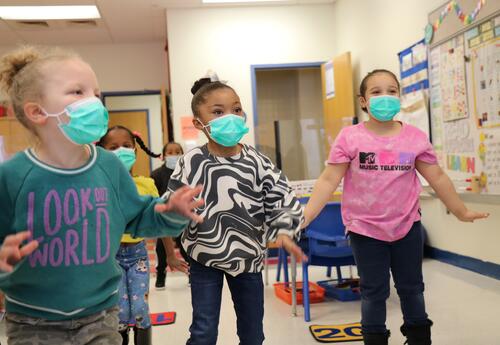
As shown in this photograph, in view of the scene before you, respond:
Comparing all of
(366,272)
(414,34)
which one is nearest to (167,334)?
(366,272)

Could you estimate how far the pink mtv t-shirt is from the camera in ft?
7.77

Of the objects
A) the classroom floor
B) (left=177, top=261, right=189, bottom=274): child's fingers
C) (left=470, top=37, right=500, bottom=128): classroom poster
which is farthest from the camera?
(left=470, top=37, right=500, bottom=128): classroom poster

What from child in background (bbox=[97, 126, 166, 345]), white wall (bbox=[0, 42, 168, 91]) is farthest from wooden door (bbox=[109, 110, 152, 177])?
child in background (bbox=[97, 126, 166, 345])

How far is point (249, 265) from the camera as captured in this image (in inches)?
79.8

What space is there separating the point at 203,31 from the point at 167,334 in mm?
4882

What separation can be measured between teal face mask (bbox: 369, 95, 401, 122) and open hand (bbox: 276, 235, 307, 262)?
922 millimetres

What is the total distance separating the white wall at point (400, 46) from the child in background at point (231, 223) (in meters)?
2.87

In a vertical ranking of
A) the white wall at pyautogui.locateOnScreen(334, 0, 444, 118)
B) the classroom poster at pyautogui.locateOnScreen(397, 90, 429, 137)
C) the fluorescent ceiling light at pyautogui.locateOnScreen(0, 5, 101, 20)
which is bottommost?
the classroom poster at pyautogui.locateOnScreen(397, 90, 429, 137)

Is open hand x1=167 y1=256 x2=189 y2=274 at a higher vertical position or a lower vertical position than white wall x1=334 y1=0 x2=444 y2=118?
lower

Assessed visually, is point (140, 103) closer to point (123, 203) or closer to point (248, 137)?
point (248, 137)

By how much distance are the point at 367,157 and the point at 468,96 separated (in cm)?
237

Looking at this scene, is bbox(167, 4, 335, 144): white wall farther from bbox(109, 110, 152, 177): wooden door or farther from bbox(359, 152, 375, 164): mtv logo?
bbox(359, 152, 375, 164): mtv logo

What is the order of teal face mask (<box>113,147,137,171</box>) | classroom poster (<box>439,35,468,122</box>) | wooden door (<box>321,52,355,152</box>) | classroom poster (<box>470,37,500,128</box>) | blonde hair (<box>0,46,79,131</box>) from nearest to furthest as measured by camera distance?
1. blonde hair (<box>0,46,79,131</box>)
2. teal face mask (<box>113,147,137,171</box>)
3. classroom poster (<box>470,37,500,128</box>)
4. classroom poster (<box>439,35,468,122</box>)
5. wooden door (<box>321,52,355,152</box>)

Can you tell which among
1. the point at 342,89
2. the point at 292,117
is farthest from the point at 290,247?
the point at 292,117
